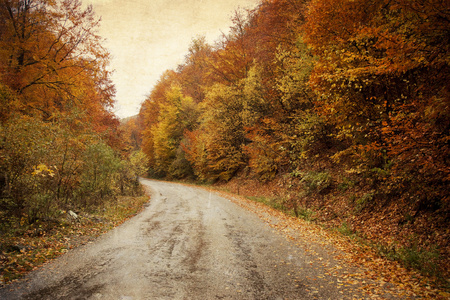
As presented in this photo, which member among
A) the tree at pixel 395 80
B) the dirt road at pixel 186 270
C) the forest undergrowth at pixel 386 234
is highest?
the tree at pixel 395 80

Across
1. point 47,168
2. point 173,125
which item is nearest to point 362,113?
point 47,168

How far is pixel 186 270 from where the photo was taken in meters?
5.01

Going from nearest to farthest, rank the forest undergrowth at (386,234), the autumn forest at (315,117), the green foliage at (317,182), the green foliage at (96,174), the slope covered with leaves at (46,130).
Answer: the forest undergrowth at (386,234), the autumn forest at (315,117), the slope covered with leaves at (46,130), the green foliage at (96,174), the green foliage at (317,182)

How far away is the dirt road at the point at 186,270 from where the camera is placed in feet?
13.4

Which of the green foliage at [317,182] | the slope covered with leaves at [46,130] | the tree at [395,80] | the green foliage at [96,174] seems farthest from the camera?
the green foliage at [317,182]

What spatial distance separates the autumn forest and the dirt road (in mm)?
2413

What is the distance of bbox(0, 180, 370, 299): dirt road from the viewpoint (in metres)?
4.09

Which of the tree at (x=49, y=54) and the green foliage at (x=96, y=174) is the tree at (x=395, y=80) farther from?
the tree at (x=49, y=54)

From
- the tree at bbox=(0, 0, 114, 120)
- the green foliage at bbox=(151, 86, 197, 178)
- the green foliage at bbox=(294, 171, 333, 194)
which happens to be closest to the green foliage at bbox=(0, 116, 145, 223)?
the tree at bbox=(0, 0, 114, 120)

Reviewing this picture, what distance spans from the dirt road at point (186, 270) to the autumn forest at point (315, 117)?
2413 mm

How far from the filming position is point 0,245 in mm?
5387

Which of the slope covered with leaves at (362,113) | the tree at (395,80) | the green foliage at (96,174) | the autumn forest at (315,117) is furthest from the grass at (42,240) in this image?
the tree at (395,80)

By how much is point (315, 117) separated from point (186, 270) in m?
9.66

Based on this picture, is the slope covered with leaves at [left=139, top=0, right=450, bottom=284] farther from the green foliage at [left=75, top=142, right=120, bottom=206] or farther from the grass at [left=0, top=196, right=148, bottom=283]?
the green foliage at [left=75, top=142, right=120, bottom=206]
